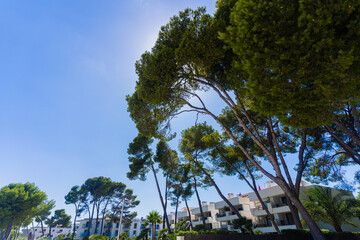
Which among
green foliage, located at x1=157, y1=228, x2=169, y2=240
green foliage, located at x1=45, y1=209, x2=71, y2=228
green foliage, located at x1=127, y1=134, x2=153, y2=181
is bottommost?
green foliage, located at x1=157, y1=228, x2=169, y2=240

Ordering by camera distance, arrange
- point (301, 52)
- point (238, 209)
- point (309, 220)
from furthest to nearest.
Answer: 1. point (238, 209)
2. point (309, 220)
3. point (301, 52)

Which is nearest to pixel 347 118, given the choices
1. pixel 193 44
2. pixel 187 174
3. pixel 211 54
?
pixel 211 54

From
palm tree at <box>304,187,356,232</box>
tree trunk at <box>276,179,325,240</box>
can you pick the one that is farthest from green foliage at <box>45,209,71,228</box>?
tree trunk at <box>276,179,325,240</box>

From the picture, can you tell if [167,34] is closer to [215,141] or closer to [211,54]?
[211,54]

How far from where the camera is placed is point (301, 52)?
16.5ft

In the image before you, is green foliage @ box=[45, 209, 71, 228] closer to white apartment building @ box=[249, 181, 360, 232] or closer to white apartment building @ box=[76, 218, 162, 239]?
white apartment building @ box=[76, 218, 162, 239]

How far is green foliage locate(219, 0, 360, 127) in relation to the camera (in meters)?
4.54

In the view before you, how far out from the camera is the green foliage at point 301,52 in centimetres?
454

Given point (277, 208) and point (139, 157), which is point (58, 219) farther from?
point (277, 208)

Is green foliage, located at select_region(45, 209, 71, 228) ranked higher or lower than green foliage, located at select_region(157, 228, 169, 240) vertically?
higher

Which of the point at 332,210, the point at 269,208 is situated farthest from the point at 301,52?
the point at 269,208

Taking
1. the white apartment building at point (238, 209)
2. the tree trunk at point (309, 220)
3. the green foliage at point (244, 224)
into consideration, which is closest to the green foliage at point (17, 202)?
the white apartment building at point (238, 209)

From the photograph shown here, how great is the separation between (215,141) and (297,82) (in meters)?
9.50

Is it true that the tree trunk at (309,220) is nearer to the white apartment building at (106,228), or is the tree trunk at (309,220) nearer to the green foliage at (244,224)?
the green foliage at (244,224)
